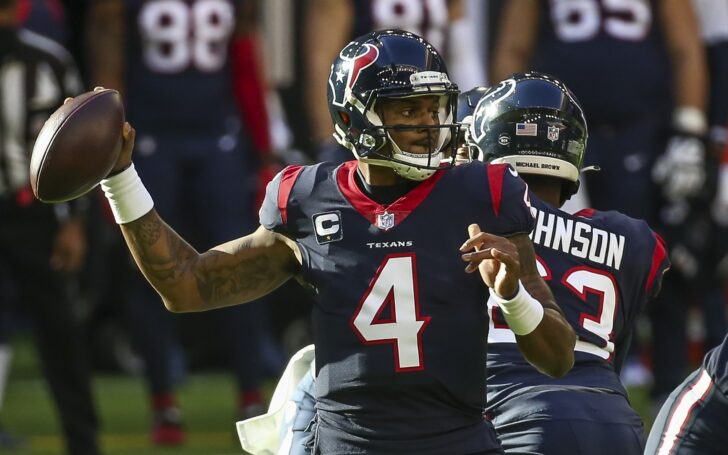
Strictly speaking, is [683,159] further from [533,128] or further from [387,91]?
[387,91]

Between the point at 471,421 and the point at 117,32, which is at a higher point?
the point at 117,32

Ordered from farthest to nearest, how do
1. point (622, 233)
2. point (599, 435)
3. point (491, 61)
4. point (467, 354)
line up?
point (491, 61)
point (622, 233)
point (599, 435)
point (467, 354)

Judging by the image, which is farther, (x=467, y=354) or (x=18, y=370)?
(x=18, y=370)

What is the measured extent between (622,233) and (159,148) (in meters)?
3.45

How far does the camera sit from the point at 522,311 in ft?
11.4

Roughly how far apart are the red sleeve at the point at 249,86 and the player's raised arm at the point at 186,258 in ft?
12.4

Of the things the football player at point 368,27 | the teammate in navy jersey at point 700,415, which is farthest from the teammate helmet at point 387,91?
the football player at point 368,27

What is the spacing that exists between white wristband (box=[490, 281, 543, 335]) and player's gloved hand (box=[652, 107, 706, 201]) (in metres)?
4.26

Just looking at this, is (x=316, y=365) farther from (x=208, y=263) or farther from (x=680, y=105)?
(x=680, y=105)

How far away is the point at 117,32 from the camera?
7.31 meters

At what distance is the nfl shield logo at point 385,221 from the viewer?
3605 millimetres

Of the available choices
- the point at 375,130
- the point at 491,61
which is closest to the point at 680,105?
the point at 491,61

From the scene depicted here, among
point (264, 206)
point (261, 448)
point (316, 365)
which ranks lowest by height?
point (261, 448)

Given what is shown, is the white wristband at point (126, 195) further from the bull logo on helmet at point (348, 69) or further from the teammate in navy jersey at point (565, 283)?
the teammate in navy jersey at point (565, 283)
